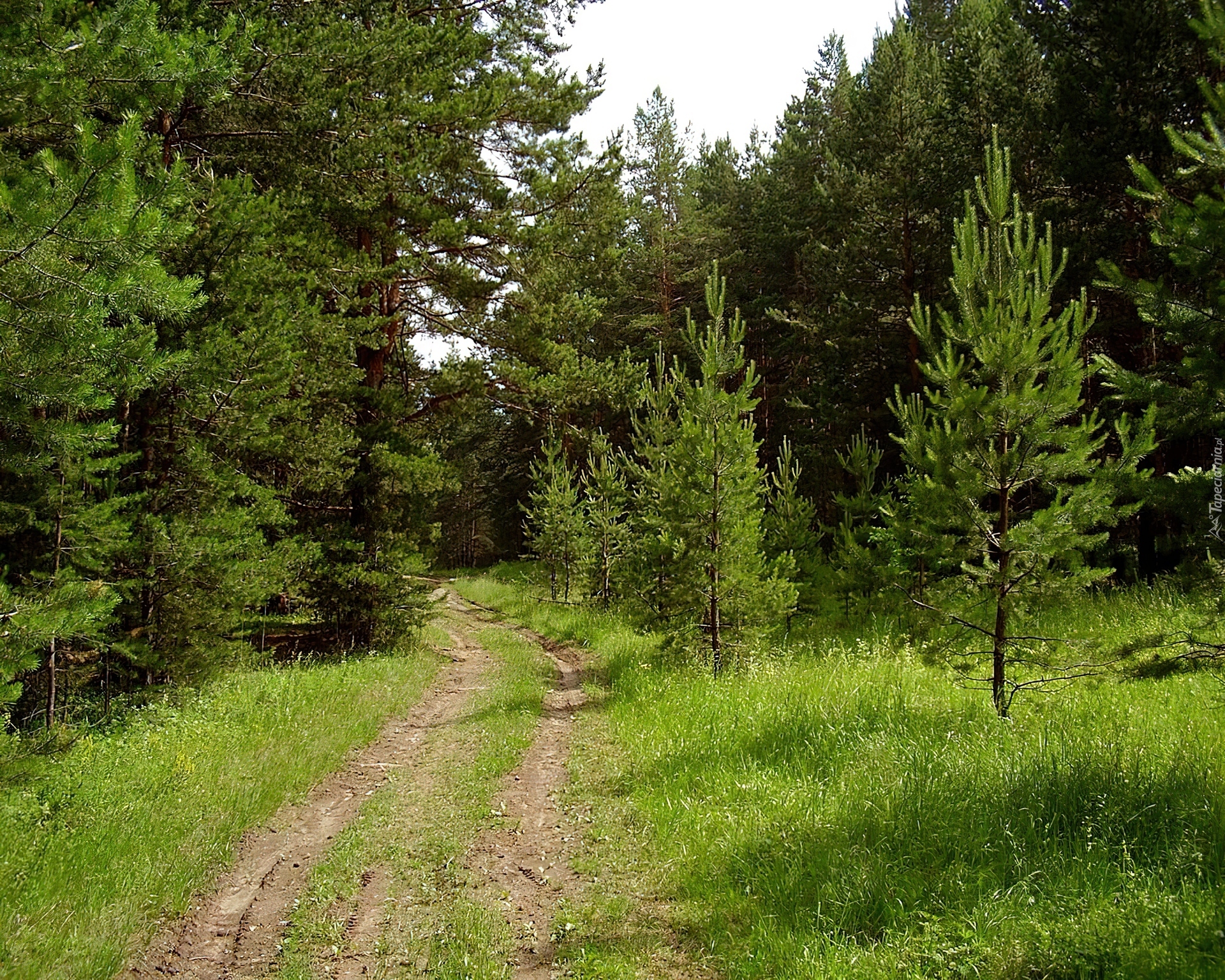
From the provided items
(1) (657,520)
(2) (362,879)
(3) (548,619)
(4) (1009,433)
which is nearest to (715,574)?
(1) (657,520)

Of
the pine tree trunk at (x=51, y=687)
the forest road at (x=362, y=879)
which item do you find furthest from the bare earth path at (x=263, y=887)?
the pine tree trunk at (x=51, y=687)

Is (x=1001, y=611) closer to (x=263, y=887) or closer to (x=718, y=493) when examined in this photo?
(x=718, y=493)

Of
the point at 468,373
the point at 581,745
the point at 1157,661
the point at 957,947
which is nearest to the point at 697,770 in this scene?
the point at 581,745

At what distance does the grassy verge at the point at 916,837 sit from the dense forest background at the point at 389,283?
6.29 feet

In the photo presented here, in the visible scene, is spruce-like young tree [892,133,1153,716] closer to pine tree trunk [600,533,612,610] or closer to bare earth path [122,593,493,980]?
bare earth path [122,593,493,980]

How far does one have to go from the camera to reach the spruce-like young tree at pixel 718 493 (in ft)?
35.5

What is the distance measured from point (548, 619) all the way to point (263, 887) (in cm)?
1555

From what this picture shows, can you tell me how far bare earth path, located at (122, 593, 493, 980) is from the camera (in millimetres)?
4422

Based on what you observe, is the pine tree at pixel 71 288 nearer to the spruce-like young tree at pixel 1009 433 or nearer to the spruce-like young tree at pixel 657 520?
the spruce-like young tree at pixel 1009 433

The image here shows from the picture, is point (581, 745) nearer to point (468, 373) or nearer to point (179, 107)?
point (468, 373)

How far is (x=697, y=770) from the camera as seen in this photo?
279 inches

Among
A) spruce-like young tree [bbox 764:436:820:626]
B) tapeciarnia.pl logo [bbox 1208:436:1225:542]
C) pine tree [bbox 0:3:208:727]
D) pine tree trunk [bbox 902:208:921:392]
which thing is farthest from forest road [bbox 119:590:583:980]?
pine tree trunk [bbox 902:208:921:392]

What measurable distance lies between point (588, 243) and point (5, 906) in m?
14.2

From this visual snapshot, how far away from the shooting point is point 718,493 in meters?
10.8
